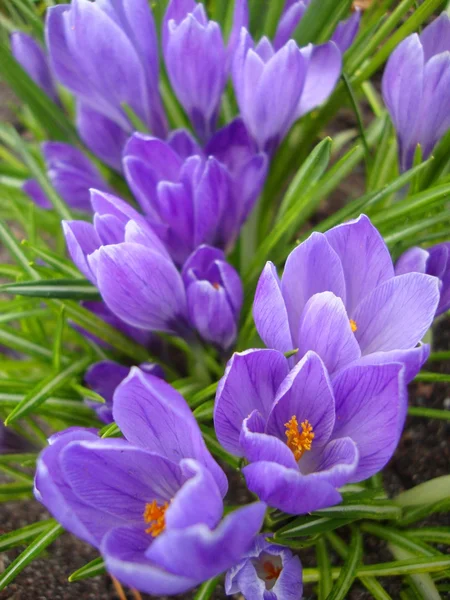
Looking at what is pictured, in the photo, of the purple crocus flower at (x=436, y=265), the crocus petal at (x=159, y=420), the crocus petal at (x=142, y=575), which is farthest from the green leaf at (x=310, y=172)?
the crocus petal at (x=142, y=575)

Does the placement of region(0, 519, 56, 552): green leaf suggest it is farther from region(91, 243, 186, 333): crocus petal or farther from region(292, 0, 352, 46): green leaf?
region(292, 0, 352, 46): green leaf

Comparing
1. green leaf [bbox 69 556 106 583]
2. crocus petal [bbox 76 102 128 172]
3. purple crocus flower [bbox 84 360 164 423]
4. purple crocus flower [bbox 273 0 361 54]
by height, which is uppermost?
purple crocus flower [bbox 273 0 361 54]

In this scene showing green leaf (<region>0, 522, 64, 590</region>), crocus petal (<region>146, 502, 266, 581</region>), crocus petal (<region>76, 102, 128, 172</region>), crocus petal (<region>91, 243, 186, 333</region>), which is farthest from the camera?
crocus petal (<region>76, 102, 128, 172</region>)

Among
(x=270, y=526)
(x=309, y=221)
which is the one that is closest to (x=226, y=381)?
(x=270, y=526)

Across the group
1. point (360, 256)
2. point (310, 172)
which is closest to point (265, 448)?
point (360, 256)

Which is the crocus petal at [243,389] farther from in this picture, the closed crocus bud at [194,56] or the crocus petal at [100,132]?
the crocus petal at [100,132]

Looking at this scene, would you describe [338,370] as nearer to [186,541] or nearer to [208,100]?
[186,541]

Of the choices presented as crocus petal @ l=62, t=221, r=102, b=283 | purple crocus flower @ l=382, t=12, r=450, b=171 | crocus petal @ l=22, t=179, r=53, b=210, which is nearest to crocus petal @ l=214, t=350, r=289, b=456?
crocus petal @ l=62, t=221, r=102, b=283
